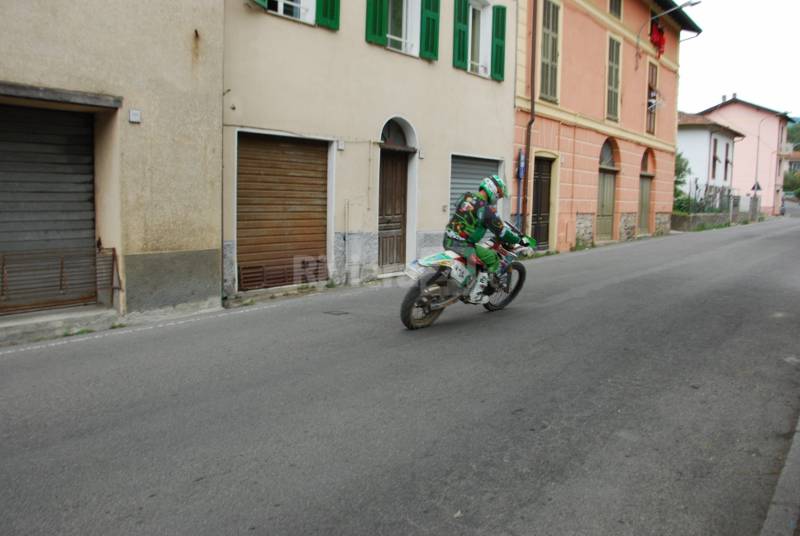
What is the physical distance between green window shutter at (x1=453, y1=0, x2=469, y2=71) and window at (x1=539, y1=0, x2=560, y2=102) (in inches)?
155

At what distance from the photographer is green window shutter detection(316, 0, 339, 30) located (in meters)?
11.3

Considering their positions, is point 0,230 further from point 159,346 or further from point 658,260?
point 658,260

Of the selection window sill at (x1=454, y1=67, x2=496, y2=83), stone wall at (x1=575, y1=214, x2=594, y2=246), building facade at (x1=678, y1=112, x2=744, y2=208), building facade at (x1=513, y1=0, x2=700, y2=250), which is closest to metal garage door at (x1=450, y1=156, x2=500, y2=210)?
building facade at (x1=513, y1=0, x2=700, y2=250)

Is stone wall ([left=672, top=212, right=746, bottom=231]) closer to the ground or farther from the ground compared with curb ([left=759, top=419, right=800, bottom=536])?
farther from the ground

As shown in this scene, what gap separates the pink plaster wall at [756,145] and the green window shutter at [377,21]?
54.2m

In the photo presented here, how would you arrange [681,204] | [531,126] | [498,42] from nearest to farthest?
[498,42], [531,126], [681,204]

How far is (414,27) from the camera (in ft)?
44.9

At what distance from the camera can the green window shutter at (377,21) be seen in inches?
485

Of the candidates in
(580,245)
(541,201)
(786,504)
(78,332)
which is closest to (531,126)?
(541,201)

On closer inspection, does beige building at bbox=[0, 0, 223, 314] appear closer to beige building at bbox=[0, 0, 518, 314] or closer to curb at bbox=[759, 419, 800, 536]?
beige building at bbox=[0, 0, 518, 314]

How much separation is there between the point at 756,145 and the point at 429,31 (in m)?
55.4

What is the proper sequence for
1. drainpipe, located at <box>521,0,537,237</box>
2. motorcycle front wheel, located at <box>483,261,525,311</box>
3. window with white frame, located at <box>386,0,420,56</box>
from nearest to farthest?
motorcycle front wheel, located at <box>483,261,525,311</box>
window with white frame, located at <box>386,0,420,56</box>
drainpipe, located at <box>521,0,537,237</box>

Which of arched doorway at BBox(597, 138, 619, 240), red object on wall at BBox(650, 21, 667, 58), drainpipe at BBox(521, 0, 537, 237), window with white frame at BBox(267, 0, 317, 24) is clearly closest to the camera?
window with white frame at BBox(267, 0, 317, 24)

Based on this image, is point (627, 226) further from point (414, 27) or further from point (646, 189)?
point (414, 27)
